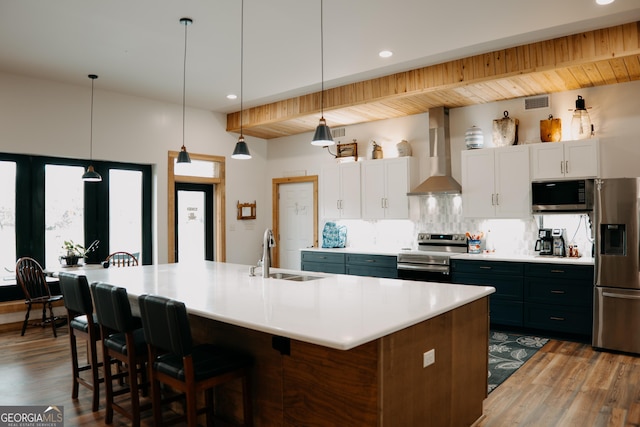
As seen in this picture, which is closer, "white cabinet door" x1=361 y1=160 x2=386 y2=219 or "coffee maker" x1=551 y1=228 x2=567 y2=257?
"coffee maker" x1=551 y1=228 x2=567 y2=257

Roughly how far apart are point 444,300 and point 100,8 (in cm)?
362

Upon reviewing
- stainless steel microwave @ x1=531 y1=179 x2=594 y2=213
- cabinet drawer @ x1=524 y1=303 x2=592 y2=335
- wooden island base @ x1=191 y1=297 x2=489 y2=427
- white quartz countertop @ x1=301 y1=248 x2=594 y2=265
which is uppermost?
stainless steel microwave @ x1=531 y1=179 x2=594 y2=213

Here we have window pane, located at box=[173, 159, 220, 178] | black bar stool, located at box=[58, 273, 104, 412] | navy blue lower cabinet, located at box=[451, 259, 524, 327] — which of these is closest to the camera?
black bar stool, located at box=[58, 273, 104, 412]

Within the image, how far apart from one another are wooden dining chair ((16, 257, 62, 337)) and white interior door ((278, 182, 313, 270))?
3706mm

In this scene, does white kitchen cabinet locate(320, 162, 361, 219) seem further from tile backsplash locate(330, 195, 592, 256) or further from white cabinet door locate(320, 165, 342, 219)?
tile backsplash locate(330, 195, 592, 256)

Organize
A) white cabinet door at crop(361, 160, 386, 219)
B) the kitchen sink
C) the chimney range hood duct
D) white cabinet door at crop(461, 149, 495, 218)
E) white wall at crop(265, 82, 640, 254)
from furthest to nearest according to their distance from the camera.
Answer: white cabinet door at crop(361, 160, 386, 219)
the chimney range hood duct
white cabinet door at crop(461, 149, 495, 218)
white wall at crop(265, 82, 640, 254)
the kitchen sink

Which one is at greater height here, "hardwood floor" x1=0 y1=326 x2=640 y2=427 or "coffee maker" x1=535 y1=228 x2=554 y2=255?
"coffee maker" x1=535 y1=228 x2=554 y2=255

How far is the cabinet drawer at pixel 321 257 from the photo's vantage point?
6.59 metres

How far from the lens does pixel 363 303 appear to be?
8.20 feet

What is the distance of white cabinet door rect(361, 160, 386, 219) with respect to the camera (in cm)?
649

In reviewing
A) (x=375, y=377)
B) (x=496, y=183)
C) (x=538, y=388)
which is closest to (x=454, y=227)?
(x=496, y=183)

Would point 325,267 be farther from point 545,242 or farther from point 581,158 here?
point 581,158

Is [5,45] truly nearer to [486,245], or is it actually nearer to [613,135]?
[486,245]

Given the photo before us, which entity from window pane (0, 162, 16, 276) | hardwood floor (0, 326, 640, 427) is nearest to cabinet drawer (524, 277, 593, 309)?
hardwood floor (0, 326, 640, 427)
